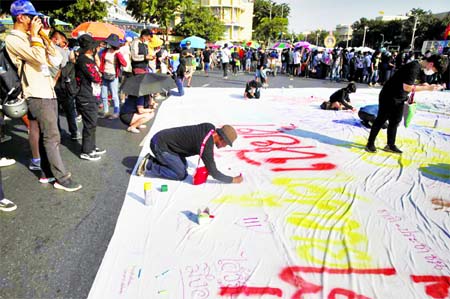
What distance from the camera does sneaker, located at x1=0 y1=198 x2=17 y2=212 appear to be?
314cm

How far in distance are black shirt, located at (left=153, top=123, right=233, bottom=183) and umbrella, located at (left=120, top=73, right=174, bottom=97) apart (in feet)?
6.16

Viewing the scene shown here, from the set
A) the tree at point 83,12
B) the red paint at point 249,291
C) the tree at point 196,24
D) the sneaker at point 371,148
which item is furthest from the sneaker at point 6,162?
the tree at point 196,24

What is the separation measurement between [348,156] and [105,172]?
11.6ft

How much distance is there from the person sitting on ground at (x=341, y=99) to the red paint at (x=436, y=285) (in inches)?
253

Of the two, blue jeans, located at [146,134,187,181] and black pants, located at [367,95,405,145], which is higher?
black pants, located at [367,95,405,145]

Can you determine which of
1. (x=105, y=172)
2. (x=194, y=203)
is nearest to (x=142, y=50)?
(x=105, y=172)

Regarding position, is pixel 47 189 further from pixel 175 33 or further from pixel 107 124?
pixel 175 33

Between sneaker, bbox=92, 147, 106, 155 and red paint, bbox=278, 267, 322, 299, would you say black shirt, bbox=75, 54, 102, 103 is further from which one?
red paint, bbox=278, 267, 322, 299

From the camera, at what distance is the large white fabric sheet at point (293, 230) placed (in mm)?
2227

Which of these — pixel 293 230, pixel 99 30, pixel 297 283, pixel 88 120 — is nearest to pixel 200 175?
pixel 293 230

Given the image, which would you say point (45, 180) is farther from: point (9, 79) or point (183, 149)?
point (183, 149)

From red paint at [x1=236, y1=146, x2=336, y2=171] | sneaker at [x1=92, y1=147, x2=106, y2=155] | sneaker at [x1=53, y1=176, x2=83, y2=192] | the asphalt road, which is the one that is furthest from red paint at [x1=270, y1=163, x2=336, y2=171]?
sneaker at [x1=92, y1=147, x2=106, y2=155]

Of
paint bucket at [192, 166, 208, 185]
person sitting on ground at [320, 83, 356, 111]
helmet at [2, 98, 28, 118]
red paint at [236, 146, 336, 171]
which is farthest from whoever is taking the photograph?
person sitting on ground at [320, 83, 356, 111]

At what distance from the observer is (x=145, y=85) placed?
18.0 ft
